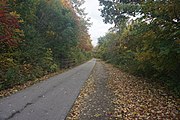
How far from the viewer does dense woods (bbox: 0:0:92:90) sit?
1346 centimetres

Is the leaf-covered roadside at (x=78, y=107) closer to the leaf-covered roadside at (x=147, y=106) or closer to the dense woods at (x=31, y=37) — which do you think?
the leaf-covered roadside at (x=147, y=106)

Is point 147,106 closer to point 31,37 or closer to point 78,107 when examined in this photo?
point 78,107

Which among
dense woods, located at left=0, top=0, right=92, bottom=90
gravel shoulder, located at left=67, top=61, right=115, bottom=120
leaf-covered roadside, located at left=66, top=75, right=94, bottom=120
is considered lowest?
gravel shoulder, located at left=67, top=61, right=115, bottom=120

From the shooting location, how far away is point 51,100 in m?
9.29

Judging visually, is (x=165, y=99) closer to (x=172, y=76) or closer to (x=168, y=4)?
(x=172, y=76)

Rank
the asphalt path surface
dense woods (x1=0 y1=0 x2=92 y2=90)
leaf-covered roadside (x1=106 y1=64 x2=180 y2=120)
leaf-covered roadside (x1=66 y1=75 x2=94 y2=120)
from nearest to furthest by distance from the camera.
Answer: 1. the asphalt path surface
2. leaf-covered roadside (x1=66 y1=75 x2=94 y2=120)
3. leaf-covered roadside (x1=106 y1=64 x2=180 y2=120)
4. dense woods (x1=0 y1=0 x2=92 y2=90)

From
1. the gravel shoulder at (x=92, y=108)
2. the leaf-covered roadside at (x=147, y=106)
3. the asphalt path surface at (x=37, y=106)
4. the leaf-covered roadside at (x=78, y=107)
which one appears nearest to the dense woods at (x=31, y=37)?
the asphalt path surface at (x=37, y=106)

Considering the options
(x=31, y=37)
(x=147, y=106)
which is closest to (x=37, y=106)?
(x=147, y=106)

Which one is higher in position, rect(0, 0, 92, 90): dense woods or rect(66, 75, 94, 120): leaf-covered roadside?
rect(0, 0, 92, 90): dense woods

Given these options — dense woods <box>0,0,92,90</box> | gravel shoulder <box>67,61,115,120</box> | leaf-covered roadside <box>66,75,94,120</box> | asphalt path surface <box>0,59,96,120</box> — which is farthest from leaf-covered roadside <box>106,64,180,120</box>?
dense woods <box>0,0,92,90</box>

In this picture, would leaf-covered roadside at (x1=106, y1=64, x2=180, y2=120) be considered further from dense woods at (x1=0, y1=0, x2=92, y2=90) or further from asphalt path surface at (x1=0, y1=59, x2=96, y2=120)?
dense woods at (x1=0, y1=0, x2=92, y2=90)

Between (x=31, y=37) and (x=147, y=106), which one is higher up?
(x=31, y=37)

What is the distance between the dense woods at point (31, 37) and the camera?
13.5 m

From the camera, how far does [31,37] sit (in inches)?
778
